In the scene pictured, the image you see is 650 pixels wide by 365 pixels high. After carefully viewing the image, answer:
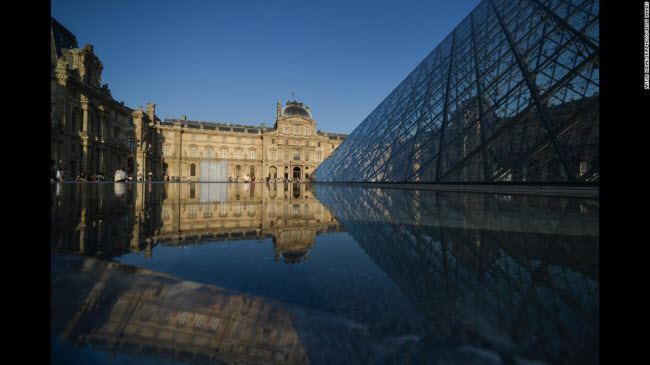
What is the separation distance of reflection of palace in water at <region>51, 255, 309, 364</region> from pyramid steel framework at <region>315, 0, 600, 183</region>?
246 inches

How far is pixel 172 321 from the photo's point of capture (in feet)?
2.71

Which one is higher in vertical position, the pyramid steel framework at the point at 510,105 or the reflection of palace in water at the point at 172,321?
the pyramid steel framework at the point at 510,105

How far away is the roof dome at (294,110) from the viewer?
145ft

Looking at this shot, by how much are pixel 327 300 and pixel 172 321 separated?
52 cm

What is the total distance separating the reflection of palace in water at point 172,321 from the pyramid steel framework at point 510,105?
625 cm

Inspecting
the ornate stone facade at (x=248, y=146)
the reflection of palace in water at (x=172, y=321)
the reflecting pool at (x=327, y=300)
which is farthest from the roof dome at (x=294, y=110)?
the reflection of palace in water at (x=172, y=321)

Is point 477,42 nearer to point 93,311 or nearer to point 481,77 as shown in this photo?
point 481,77

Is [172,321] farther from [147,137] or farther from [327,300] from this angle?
[147,137]

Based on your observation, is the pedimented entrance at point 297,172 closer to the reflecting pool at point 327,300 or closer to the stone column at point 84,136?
the stone column at point 84,136

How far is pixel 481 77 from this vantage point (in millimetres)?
8570

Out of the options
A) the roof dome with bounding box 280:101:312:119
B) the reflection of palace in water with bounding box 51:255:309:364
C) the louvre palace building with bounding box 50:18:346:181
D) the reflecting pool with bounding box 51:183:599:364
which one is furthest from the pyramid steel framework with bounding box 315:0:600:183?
the roof dome with bounding box 280:101:312:119

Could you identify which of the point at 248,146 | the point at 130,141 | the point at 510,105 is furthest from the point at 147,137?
the point at 510,105

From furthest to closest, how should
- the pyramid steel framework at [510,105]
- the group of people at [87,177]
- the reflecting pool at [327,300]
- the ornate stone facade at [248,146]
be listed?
the ornate stone facade at [248,146] → the group of people at [87,177] → the pyramid steel framework at [510,105] → the reflecting pool at [327,300]
